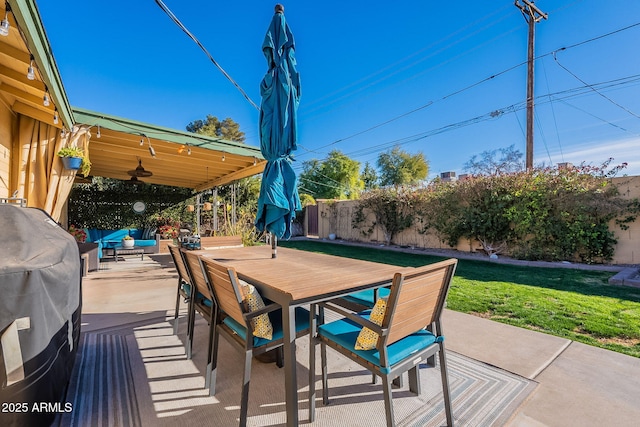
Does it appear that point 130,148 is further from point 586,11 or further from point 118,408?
point 586,11

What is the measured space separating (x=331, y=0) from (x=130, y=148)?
6.92m

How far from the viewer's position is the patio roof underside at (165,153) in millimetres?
4918

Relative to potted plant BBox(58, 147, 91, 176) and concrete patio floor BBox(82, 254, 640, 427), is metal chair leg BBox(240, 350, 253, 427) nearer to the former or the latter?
concrete patio floor BBox(82, 254, 640, 427)

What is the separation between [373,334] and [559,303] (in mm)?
3495

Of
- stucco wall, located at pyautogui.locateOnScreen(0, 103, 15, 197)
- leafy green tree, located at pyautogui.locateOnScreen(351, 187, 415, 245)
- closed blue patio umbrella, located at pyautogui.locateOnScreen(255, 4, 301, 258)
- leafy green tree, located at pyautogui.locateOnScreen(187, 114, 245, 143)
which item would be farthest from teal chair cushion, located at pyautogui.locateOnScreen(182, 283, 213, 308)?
leafy green tree, located at pyautogui.locateOnScreen(187, 114, 245, 143)

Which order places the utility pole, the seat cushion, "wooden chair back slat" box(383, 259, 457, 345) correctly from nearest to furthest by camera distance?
"wooden chair back slat" box(383, 259, 457, 345) < the seat cushion < the utility pole

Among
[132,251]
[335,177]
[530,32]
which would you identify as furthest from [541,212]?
[335,177]

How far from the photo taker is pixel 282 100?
2625 mm

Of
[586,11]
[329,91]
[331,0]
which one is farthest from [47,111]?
[329,91]

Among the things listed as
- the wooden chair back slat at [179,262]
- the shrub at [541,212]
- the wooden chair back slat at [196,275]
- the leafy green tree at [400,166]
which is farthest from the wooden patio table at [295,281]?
the leafy green tree at [400,166]

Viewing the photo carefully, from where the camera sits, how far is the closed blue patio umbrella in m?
2.66

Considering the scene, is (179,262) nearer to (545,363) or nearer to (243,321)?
(243,321)

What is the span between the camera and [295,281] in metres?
1.82

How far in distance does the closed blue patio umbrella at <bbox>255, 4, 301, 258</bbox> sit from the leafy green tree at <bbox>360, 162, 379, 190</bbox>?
80.7 ft
